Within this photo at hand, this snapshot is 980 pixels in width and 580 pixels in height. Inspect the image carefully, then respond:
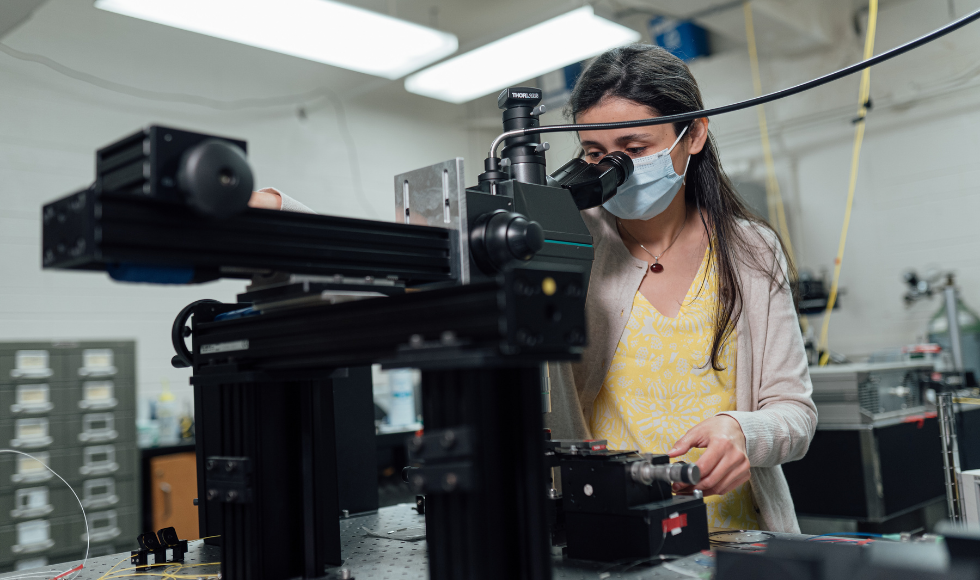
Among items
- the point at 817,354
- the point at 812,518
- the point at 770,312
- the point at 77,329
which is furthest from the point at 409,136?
the point at 770,312

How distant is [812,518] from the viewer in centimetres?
199

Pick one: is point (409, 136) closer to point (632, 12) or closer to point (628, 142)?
A: point (632, 12)

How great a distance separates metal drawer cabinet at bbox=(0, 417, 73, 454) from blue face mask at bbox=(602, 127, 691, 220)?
250cm

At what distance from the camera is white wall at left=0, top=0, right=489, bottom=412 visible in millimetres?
3316

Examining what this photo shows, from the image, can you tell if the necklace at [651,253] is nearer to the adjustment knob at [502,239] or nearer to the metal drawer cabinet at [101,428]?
the adjustment knob at [502,239]

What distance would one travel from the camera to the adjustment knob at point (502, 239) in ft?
2.38

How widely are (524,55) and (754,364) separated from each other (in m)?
2.38

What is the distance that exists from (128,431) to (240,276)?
8.58 ft

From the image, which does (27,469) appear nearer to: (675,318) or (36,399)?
(36,399)

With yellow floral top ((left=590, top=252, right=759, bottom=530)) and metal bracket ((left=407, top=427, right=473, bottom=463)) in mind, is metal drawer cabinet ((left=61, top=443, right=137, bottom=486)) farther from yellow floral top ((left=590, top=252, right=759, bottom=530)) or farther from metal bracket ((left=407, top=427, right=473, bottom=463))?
metal bracket ((left=407, top=427, right=473, bottom=463))

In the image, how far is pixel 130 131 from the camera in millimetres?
3645

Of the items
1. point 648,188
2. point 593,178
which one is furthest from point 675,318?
point 593,178

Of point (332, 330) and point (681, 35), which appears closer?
point (332, 330)

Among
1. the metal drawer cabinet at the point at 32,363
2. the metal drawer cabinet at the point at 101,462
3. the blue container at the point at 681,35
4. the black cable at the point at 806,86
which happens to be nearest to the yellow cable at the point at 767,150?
the blue container at the point at 681,35
